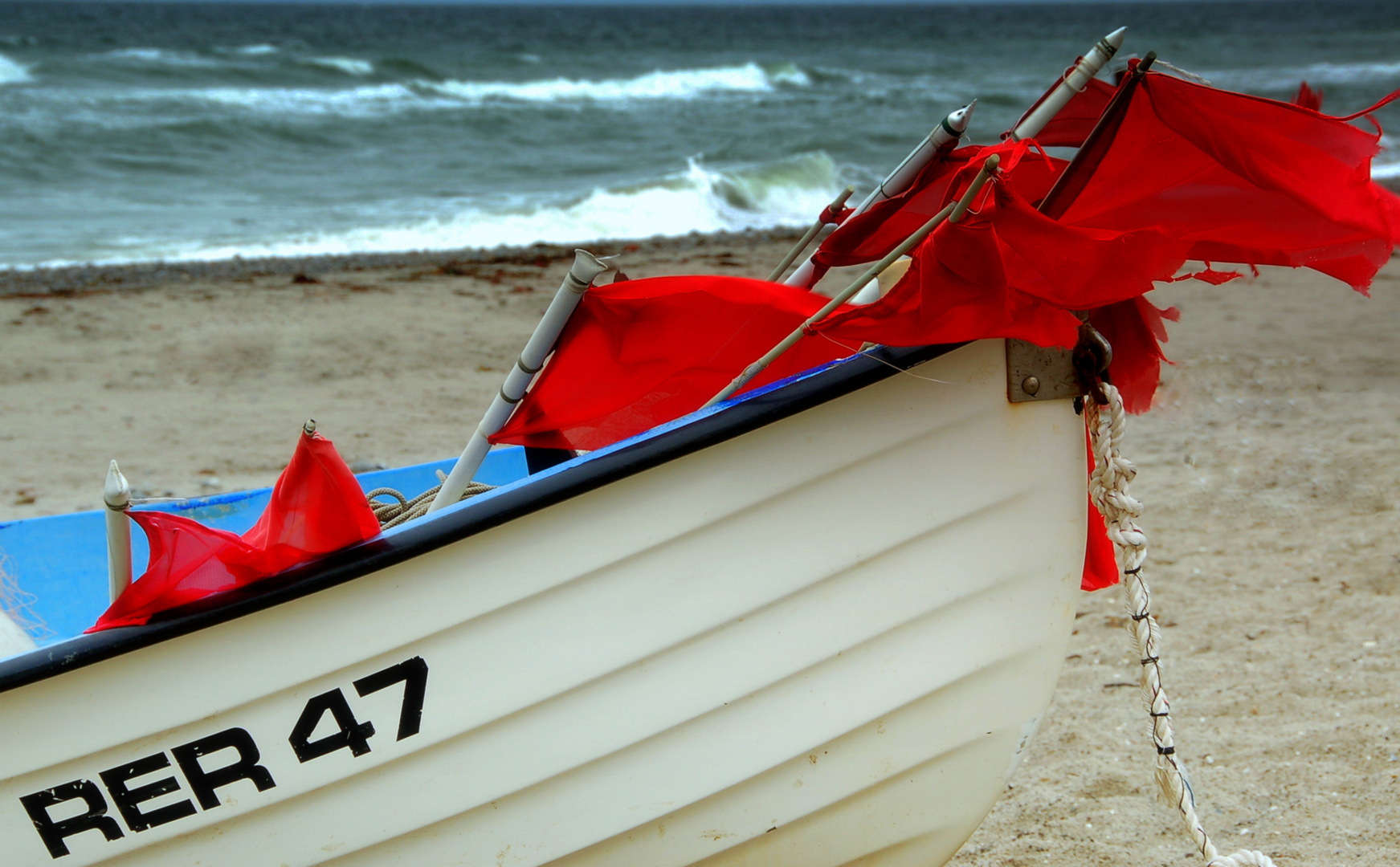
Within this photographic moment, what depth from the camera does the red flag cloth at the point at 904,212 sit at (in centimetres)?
202

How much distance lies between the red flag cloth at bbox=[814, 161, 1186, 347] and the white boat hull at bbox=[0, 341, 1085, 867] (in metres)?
0.17

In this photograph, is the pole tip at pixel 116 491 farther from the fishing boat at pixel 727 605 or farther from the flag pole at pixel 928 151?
the flag pole at pixel 928 151

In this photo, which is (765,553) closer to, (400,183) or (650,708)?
(650,708)

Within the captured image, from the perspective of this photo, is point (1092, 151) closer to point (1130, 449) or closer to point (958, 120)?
point (958, 120)

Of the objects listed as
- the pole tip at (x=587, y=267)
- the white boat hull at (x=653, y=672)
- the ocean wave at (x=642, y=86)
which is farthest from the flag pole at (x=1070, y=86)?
the ocean wave at (x=642, y=86)

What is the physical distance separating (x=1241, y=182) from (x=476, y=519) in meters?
1.25

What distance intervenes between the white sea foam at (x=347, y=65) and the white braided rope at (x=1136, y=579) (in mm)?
26380

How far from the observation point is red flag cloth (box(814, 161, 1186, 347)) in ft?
5.06

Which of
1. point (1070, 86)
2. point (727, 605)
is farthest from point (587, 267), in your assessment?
point (1070, 86)

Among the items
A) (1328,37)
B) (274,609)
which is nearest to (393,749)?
(274,609)

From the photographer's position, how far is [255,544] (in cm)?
171

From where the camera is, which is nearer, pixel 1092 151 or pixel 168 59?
pixel 1092 151

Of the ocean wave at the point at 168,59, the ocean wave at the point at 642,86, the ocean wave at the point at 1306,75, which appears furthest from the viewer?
the ocean wave at the point at 1306,75

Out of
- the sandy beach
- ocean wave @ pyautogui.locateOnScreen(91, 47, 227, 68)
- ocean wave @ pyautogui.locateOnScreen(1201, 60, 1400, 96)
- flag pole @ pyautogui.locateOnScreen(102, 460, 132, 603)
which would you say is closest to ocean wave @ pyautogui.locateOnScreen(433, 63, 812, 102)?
ocean wave @ pyautogui.locateOnScreen(91, 47, 227, 68)
